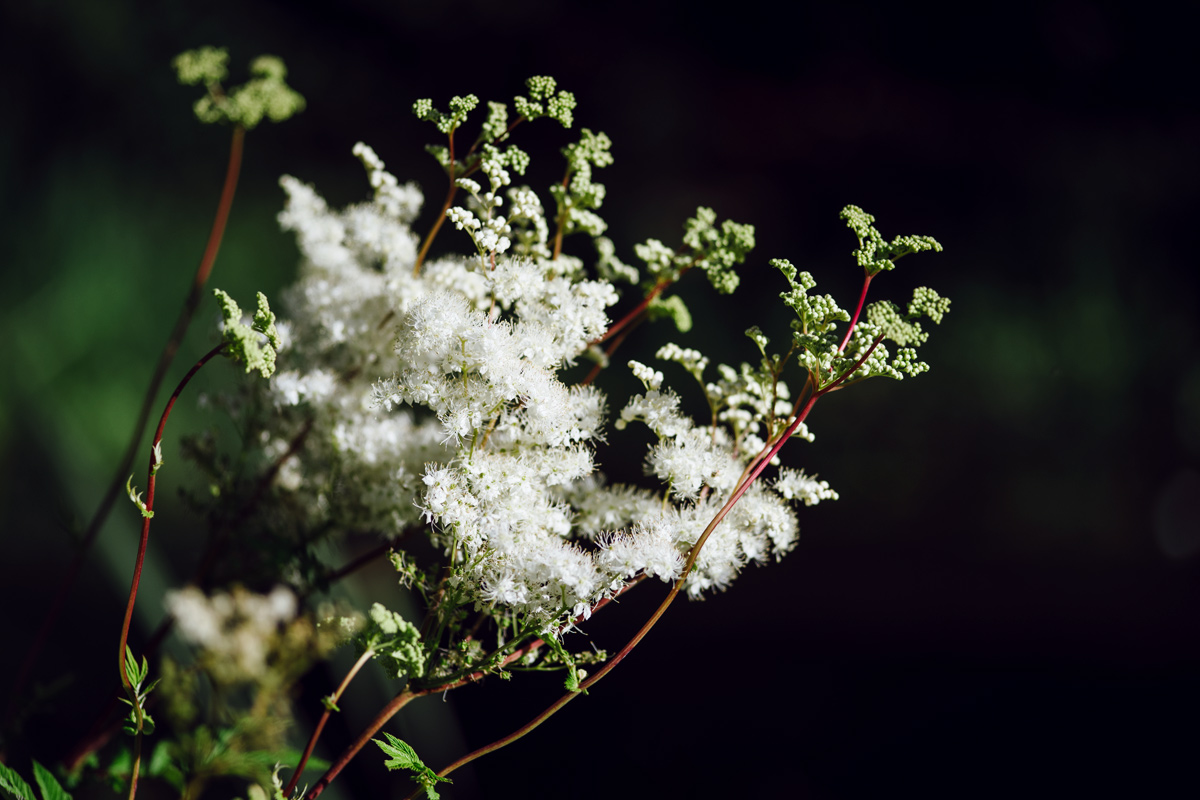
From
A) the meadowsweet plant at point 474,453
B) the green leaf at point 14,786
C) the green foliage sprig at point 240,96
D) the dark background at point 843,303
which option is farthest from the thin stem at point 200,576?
the dark background at point 843,303

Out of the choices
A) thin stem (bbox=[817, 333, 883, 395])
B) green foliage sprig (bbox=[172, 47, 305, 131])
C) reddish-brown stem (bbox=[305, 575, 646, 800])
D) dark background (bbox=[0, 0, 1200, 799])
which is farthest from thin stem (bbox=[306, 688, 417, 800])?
dark background (bbox=[0, 0, 1200, 799])

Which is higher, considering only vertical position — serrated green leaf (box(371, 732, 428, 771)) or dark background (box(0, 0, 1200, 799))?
dark background (box(0, 0, 1200, 799))

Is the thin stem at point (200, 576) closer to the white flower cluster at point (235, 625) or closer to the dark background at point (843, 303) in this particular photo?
the white flower cluster at point (235, 625)

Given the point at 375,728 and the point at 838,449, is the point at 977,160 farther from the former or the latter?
the point at 375,728

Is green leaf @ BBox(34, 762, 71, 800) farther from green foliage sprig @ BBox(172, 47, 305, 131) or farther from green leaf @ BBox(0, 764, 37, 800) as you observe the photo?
green foliage sprig @ BBox(172, 47, 305, 131)

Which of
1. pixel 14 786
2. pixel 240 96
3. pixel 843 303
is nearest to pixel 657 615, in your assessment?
pixel 14 786

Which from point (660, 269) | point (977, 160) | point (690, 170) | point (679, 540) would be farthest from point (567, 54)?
point (679, 540)

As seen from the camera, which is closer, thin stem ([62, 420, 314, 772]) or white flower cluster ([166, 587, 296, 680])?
white flower cluster ([166, 587, 296, 680])
